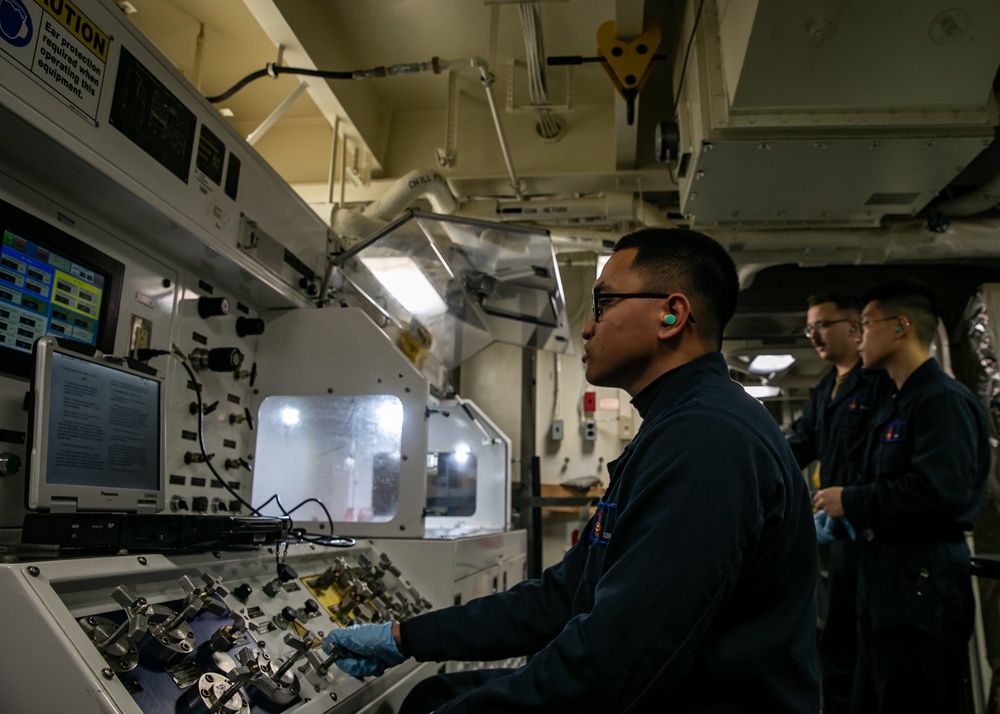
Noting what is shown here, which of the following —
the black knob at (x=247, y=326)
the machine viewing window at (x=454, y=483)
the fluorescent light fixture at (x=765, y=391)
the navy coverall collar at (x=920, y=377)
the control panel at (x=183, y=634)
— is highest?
the fluorescent light fixture at (x=765, y=391)

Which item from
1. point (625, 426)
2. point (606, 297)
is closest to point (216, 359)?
point (606, 297)

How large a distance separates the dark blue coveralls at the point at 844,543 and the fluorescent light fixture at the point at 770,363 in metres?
1.93

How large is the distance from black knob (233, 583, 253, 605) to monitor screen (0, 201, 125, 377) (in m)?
0.69

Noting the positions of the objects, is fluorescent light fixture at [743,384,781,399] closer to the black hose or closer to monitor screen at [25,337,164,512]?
the black hose

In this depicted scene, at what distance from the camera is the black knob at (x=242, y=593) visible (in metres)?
1.41

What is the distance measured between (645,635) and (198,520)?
100 centimetres

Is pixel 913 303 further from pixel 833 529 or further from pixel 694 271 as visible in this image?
pixel 694 271

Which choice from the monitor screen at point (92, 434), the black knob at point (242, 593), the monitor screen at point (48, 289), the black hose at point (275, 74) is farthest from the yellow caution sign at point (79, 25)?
the black hose at point (275, 74)

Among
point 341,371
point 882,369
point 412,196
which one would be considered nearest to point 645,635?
point 341,371

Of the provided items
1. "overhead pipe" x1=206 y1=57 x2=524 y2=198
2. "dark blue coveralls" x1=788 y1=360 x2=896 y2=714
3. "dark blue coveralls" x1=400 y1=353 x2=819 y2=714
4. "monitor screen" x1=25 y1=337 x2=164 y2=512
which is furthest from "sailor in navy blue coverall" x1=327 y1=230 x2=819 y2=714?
"overhead pipe" x1=206 y1=57 x2=524 y2=198

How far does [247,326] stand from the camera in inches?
92.6

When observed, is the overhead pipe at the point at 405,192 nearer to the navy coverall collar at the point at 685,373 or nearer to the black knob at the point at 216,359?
the black knob at the point at 216,359

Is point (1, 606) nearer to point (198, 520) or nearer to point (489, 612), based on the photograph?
point (198, 520)

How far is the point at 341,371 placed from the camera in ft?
8.04
